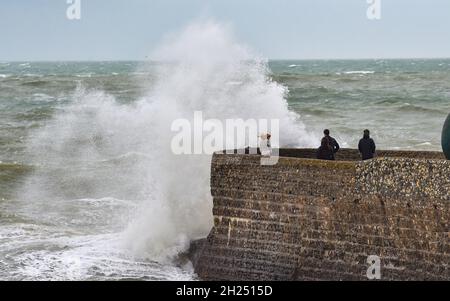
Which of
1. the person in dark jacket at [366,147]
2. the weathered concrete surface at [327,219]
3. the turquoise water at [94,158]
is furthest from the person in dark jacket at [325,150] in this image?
the turquoise water at [94,158]

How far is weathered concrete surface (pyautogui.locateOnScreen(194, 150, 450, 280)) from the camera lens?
31.4 ft

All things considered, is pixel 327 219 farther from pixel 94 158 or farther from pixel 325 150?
pixel 94 158

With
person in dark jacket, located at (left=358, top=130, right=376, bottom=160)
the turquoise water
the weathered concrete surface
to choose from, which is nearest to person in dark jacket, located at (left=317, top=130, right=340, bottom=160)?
person in dark jacket, located at (left=358, top=130, right=376, bottom=160)

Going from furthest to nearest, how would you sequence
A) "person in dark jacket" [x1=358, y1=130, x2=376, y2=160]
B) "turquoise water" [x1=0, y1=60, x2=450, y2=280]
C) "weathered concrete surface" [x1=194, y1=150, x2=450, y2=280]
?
"turquoise water" [x1=0, y1=60, x2=450, y2=280]
"person in dark jacket" [x1=358, y1=130, x2=376, y2=160]
"weathered concrete surface" [x1=194, y1=150, x2=450, y2=280]

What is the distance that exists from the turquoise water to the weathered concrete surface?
1135 mm

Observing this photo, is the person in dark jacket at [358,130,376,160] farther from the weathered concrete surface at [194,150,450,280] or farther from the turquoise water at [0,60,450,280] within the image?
the turquoise water at [0,60,450,280]

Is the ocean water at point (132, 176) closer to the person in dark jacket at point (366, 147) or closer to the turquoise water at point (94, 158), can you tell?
the turquoise water at point (94, 158)

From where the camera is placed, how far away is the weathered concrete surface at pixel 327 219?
9.59 m

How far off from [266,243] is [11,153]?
18430mm

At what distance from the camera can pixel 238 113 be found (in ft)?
50.2

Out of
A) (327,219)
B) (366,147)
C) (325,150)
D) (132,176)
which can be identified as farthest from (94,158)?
(327,219)

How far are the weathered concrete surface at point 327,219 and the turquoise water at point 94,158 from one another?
113 cm

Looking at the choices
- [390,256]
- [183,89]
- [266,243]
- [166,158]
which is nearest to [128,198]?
[183,89]
